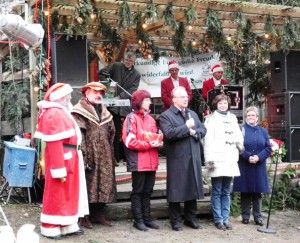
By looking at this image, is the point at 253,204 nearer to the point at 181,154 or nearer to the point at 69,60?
the point at 181,154

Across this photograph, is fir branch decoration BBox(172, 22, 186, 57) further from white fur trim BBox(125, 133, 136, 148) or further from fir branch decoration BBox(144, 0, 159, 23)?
white fur trim BBox(125, 133, 136, 148)

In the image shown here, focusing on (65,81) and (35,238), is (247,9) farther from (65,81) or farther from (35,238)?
(35,238)

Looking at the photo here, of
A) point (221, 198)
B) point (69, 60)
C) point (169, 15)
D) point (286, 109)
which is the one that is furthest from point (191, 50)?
point (221, 198)

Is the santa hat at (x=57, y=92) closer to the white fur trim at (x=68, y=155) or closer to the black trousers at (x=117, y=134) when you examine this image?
the white fur trim at (x=68, y=155)

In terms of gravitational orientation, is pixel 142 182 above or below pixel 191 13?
below

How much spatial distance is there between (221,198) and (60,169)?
2.31m

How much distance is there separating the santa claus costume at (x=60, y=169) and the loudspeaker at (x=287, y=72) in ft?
15.4

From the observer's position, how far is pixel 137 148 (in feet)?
18.8

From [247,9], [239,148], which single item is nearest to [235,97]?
[247,9]

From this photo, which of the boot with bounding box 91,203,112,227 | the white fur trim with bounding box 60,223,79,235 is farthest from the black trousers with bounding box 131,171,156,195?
the white fur trim with bounding box 60,223,79,235

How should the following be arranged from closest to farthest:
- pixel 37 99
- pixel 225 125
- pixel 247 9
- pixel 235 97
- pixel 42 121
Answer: pixel 42 121, pixel 225 125, pixel 37 99, pixel 247 9, pixel 235 97

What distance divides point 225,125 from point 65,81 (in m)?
2.26

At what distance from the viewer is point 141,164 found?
575cm

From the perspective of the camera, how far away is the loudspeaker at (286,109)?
8.54 metres
